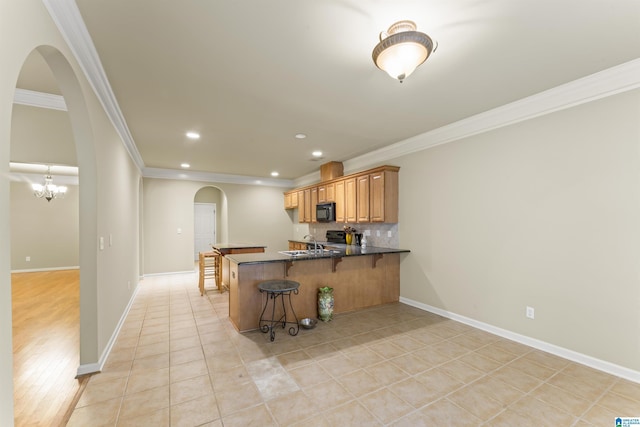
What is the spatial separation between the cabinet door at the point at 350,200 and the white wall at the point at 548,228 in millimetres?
1430

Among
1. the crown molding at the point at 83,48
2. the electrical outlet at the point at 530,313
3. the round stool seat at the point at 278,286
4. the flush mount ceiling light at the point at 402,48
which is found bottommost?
the electrical outlet at the point at 530,313

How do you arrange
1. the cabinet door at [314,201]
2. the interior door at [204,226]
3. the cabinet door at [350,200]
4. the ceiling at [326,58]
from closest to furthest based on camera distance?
1. the ceiling at [326,58]
2. the cabinet door at [350,200]
3. the cabinet door at [314,201]
4. the interior door at [204,226]

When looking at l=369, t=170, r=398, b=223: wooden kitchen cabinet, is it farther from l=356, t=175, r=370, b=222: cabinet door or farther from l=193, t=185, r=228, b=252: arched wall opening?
l=193, t=185, r=228, b=252: arched wall opening

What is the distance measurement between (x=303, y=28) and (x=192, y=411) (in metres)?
2.86

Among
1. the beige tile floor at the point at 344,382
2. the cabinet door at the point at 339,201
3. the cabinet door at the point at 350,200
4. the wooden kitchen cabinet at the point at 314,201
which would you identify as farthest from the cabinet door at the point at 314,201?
the beige tile floor at the point at 344,382

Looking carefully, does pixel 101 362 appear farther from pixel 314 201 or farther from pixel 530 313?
pixel 314 201

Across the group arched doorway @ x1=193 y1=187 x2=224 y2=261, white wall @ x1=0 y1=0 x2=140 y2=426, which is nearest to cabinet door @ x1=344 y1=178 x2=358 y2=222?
white wall @ x1=0 y1=0 x2=140 y2=426

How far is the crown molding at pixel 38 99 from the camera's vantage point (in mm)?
2518

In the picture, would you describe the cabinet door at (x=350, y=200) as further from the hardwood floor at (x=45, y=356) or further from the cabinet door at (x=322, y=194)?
the hardwood floor at (x=45, y=356)

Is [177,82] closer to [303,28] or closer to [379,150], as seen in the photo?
[303,28]

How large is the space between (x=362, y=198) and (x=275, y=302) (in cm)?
239

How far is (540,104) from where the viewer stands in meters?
2.91

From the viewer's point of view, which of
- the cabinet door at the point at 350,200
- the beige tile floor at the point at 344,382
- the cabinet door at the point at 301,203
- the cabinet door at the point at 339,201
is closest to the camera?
the beige tile floor at the point at 344,382

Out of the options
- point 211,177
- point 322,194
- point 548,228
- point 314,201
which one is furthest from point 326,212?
point 548,228
